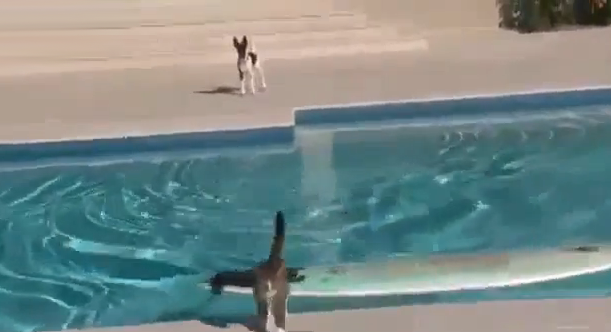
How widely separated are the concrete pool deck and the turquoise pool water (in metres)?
0.24

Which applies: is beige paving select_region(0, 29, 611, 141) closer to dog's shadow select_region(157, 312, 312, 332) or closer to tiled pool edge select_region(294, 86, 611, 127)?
tiled pool edge select_region(294, 86, 611, 127)

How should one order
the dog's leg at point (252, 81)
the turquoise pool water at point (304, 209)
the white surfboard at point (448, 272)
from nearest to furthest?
the white surfboard at point (448, 272) → the turquoise pool water at point (304, 209) → the dog's leg at point (252, 81)

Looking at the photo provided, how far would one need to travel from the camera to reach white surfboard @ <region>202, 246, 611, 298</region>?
7.78 ft

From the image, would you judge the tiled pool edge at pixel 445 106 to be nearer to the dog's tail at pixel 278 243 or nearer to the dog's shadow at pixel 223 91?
the dog's shadow at pixel 223 91

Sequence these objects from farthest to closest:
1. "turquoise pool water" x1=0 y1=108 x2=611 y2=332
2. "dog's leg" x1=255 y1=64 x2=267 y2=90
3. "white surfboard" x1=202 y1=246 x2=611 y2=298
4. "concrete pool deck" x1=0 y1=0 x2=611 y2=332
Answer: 1. "dog's leg" x1=255 y1=64 x2=267 y2=90
2. "concrete pool deck" x1=0 y1=0 x2=611 y2=332
3. "turquoise pool water" x1=0 y1=108 x2=611 y2=332
4. "white surfboard" x1=202 y1=246 x2=611 y2=298

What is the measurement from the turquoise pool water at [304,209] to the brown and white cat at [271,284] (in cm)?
47

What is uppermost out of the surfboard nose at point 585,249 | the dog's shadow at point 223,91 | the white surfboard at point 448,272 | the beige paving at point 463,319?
the dog's shadow at point 223,91

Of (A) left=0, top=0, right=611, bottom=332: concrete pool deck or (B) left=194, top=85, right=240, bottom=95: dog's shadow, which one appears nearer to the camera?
(A) left=0, top=0, right=611, bottom=332: concrete pool deck

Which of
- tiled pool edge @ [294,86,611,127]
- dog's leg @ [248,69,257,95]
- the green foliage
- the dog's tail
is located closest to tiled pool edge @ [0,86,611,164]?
tiled pool edge @ [294,86,611,127]

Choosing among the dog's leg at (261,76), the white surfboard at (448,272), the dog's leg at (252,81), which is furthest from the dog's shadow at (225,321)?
the dog's leg at (261,76)

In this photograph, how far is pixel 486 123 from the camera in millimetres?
4285

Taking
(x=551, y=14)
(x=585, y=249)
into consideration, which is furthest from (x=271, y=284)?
(x=551, y=14)

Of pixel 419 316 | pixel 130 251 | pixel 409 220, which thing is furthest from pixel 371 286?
pixel 130 251

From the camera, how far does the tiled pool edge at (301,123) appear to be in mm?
4164
